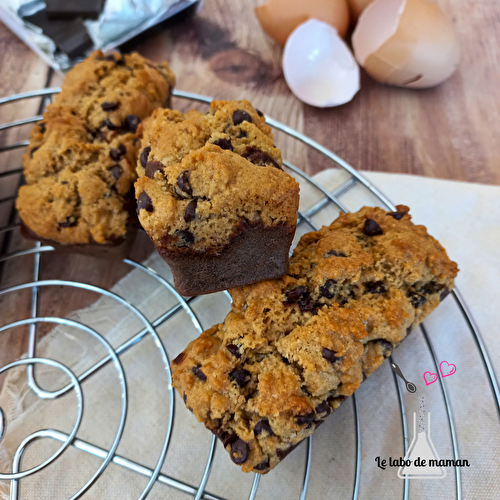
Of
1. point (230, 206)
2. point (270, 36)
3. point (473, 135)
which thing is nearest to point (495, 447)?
point (230, 206)

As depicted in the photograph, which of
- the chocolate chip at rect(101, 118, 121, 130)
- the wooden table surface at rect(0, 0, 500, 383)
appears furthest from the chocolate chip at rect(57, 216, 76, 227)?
the wooden table surface at rect(0, 0, 500, 383)

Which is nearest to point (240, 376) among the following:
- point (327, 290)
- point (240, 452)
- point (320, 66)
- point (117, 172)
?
point (240, 452)

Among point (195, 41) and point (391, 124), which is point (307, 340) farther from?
point (195, 41)

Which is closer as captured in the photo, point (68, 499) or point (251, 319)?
point (251, 319)

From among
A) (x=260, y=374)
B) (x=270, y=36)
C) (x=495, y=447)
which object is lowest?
(x=495, y=447)

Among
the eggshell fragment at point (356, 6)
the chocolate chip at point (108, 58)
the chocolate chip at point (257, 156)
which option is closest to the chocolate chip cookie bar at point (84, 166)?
the chocolate chip at point (108, 58)

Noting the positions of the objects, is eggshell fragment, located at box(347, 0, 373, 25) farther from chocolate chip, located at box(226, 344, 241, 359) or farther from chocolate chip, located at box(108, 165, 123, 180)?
chocolate chip, located at box(226, 344, 241, 359)
